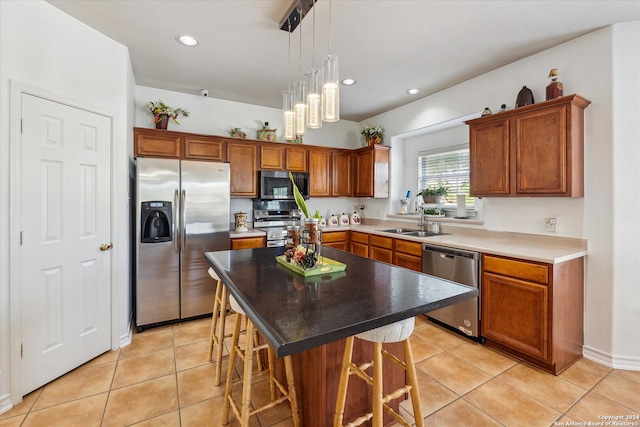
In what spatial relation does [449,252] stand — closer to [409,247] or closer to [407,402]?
[409,247]

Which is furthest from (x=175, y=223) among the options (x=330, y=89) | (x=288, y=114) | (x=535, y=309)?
(x=535, y=309)

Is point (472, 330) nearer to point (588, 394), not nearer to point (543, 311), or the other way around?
point (543, 311)

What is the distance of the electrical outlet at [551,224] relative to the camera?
264 centimetres

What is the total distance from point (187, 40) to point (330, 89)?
5.79 ft

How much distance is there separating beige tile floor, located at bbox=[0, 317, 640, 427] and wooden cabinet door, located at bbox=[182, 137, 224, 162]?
2.15 meters

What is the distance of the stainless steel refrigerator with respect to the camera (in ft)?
9.81

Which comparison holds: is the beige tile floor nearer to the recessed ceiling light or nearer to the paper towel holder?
the paper towel holder

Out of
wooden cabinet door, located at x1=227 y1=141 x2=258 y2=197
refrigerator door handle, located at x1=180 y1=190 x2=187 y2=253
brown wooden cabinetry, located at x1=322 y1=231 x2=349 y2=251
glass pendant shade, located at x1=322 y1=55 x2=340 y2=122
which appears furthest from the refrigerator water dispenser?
glass pendant shade, located at x1=322 y1=55 x2=340 y2=122

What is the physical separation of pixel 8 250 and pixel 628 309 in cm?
449

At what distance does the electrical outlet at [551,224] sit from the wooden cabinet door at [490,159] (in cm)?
43

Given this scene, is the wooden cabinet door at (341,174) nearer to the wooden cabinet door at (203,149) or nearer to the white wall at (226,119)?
the white wall at (226,119)

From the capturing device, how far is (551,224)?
8.75ft

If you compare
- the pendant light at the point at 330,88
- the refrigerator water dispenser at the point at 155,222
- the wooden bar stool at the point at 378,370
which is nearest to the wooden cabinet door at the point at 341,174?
the refrigerator water dispenser at the point at 155,222

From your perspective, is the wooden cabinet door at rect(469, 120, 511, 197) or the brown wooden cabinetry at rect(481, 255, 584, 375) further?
the wooden cabinet door at rect(469, 120, 511, 197)
